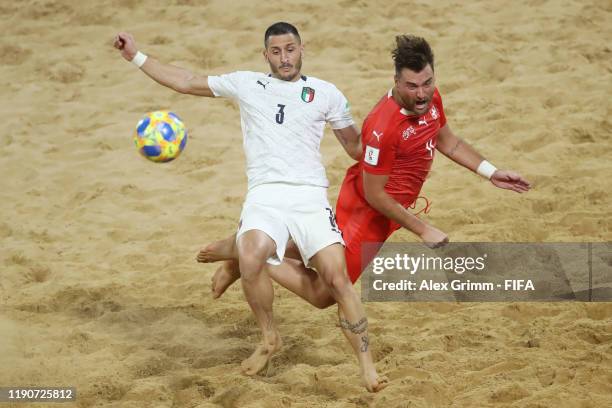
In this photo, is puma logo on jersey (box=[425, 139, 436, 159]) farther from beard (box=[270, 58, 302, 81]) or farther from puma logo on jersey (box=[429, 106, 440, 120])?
beard (box=[270, 58, 302, 81])

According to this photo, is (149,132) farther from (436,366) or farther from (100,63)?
(100,63)

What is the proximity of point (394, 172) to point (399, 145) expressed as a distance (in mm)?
222

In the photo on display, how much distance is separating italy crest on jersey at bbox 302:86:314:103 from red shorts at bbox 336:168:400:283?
52cm

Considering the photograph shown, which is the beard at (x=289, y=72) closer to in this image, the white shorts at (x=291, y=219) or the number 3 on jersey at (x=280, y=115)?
the number 3 on jersey at (x=280, y=115)

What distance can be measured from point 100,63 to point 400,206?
549 centimetres

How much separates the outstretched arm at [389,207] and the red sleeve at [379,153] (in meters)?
0.04

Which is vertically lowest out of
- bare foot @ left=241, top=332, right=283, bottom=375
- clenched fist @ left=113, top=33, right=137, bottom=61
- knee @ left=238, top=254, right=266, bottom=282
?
bare foot @ left=241, top=332, right=283, bottom=375

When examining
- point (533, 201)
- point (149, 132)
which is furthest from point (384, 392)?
point (533, 201)

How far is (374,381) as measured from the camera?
16.7 feet

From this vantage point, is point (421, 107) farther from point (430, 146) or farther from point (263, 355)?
point (263, 355)

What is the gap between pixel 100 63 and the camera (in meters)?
9.98

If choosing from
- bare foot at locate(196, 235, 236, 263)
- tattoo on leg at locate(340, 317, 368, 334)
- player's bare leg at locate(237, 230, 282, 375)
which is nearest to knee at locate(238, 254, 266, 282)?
player's bare leg at locate(237, 230, 282, 375)

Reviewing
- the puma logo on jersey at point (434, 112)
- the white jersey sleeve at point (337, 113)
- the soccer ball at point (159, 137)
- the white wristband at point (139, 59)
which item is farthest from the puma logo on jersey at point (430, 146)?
the white wristband at point (139, 59)

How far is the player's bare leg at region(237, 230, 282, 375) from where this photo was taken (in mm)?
5305
